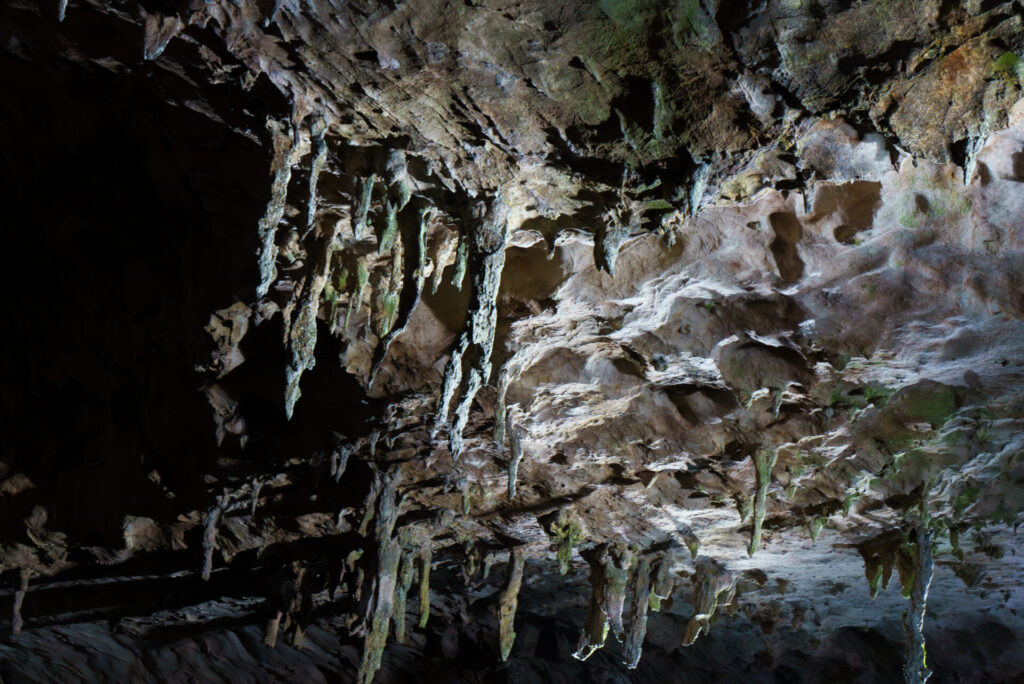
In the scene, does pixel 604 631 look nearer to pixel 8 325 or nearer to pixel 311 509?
pixel 311 509

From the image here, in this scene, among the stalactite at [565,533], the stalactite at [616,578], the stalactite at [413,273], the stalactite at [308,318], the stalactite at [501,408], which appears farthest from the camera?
the stalactite at [616,578]

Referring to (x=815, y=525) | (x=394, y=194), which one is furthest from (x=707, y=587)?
(x=394, y=194)

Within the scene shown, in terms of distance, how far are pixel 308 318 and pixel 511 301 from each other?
1.31 metres

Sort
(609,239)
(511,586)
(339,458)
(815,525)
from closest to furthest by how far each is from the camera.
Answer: (609,239) → (339,458) → (815,525) → (511,586)

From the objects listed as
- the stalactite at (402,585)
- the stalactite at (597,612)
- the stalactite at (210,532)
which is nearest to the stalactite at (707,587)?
the stalactite at (597,612)

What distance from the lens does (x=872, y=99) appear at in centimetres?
313

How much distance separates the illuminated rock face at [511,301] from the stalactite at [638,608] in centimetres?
4

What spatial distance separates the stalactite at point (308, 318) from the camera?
438 cm

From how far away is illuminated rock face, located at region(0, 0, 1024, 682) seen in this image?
3139mm

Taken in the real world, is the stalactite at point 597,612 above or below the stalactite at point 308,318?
below

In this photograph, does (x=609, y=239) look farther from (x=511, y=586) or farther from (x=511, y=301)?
(x=511, y=586)

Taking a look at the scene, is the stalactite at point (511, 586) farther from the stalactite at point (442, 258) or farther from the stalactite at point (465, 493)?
the stalactite at point (442, 258)

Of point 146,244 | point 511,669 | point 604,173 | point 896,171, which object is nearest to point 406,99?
point 604,173

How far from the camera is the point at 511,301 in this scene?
4.79 metres
